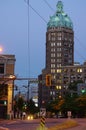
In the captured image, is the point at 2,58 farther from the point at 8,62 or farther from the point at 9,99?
the point at 9,99

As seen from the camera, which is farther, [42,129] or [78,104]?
[78,104]

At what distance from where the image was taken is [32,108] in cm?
17938

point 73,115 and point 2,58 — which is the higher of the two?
point 2,58

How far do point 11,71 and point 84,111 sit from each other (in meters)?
29.5

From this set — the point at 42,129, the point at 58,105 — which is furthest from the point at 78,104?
the point at 42,129

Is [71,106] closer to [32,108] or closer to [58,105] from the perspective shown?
[58,105]

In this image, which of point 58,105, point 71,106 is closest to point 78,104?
point 71,106

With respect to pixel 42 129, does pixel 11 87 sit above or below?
above

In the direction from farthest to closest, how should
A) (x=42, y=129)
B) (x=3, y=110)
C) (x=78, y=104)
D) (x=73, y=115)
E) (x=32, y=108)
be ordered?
(x=32, y=108) < (x=73, y=115) < (x=78, y=104) < (x=3, y=110) < (x=42, y=129)

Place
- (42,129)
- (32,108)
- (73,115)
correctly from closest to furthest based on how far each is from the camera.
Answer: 1. (42,129)
2. (73,115)
3. (32,108)

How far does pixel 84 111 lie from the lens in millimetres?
135375

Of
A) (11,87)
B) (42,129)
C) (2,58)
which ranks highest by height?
(2,58)

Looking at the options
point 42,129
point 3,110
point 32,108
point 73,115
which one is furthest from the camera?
point 32,108

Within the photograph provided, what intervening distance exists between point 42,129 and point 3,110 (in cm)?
7636
